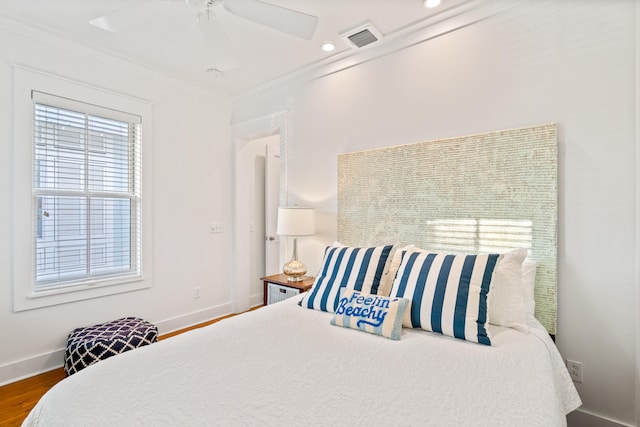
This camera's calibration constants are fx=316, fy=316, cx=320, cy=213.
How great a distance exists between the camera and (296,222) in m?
2.82

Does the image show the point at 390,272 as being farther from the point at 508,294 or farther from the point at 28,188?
the point at 28,188

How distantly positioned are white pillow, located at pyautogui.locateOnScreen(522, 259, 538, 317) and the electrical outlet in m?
0.38

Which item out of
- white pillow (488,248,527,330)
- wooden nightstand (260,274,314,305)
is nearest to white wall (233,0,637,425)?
white pillow (488,248,527,330)

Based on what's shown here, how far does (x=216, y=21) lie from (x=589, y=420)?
10.4ft

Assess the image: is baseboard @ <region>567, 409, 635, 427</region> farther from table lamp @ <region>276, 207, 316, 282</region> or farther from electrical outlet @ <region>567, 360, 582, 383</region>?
table lamp @ <region>276, 207, 316, 282</region>

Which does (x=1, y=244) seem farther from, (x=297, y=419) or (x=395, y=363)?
(x=395, y=363)

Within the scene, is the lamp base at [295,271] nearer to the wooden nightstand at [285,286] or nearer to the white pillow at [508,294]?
the wooden nightstand at [285,286]

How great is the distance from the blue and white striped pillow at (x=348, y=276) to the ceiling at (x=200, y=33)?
1584 millimetres

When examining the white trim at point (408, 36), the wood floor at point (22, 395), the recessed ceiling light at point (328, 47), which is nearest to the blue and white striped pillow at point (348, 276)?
the white trim at point (408, 36)

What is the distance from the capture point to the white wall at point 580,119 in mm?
1707

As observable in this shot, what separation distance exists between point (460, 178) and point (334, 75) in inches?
61.4

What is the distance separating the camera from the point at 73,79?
2689 millimetres

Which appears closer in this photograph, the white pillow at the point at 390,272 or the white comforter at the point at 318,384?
the white comforter at the point at 318,384

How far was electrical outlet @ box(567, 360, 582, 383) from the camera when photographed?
Result: 1.83 meters
